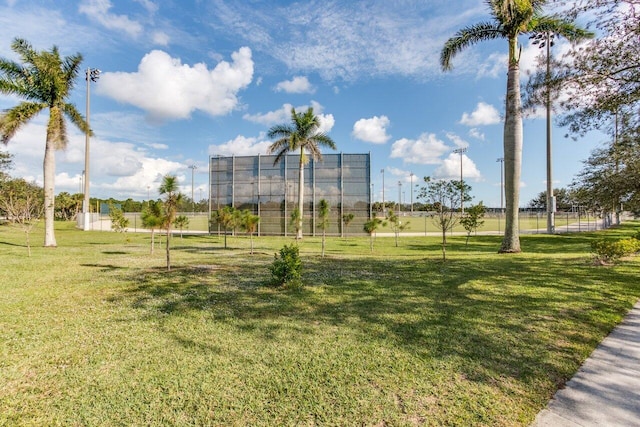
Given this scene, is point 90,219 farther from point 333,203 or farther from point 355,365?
point 355,365

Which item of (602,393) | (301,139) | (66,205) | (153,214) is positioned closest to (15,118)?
(153,214)

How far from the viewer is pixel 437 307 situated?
5785 mm

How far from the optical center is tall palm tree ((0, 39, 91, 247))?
14.2 meters

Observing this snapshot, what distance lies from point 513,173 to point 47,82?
22.2m

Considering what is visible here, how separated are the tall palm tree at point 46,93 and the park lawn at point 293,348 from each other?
9791 millimetres

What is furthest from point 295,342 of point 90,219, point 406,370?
point 90,219

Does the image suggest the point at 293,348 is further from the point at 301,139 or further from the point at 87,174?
the point at 87,174

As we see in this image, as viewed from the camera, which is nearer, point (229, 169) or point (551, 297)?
point (551, 297)

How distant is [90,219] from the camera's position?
32.8 meters

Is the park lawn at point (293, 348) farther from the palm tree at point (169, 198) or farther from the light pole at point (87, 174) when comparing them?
the light pole at point (87, 174)

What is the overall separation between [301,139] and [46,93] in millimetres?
14638

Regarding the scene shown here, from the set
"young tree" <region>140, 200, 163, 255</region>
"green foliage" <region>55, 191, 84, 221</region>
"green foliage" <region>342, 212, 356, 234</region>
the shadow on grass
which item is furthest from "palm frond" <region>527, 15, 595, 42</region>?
"green foliage" <region>55, 191, 84, 221</region>

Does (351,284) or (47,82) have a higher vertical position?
(47,82)

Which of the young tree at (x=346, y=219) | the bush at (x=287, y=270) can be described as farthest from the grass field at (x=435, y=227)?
the bush at (x=287, y=270)
